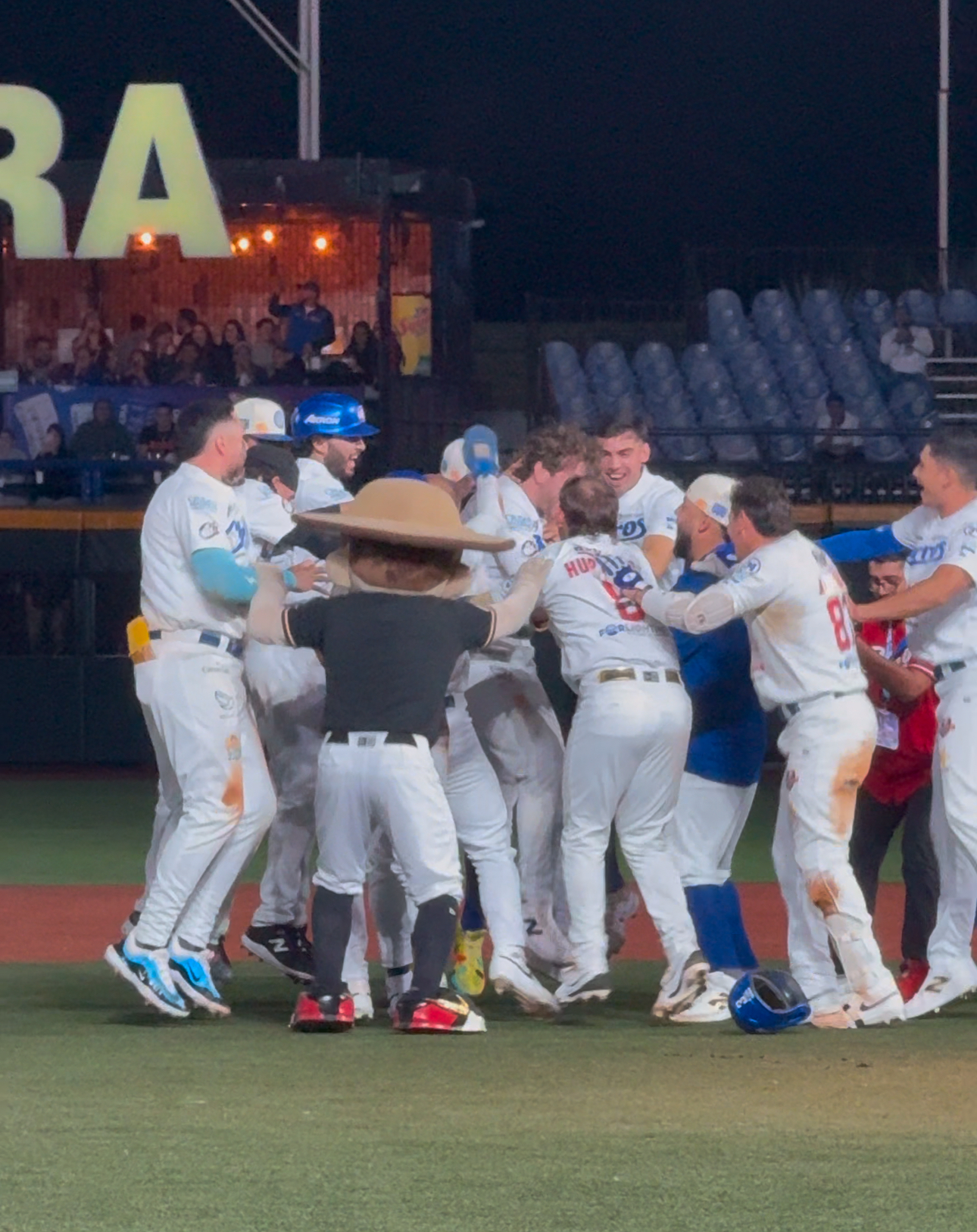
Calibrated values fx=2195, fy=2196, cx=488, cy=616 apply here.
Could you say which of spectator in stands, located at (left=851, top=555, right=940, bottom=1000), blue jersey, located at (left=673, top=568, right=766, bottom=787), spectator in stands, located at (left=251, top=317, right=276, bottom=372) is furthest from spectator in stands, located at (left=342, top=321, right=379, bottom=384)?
blue jersey, located at (left=673, top=568, right=766, bottom=787)

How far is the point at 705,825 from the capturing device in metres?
7.21

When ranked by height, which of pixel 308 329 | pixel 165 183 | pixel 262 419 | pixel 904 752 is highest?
pixel 165 183

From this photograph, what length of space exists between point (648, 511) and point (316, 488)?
1.25 m

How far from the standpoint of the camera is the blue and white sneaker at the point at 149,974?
269 inches

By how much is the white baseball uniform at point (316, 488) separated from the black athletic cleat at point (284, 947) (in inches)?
57.5

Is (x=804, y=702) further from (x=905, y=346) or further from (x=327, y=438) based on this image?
(x=905, y=346)

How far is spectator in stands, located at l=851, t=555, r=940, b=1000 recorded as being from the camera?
7461 millimetres

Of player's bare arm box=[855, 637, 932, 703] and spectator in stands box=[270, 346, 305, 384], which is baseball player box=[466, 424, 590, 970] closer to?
player's bare arm box=[855, 637, 932, 703]

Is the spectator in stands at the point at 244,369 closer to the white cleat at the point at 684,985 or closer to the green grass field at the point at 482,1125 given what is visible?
the green grass field at the point at 482,1125

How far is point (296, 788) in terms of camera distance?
7602 millimetres

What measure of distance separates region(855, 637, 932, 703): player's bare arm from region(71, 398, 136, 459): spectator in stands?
1127cm

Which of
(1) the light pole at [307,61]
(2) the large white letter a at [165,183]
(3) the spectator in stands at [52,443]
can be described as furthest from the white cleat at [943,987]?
(1) the light pole at [307,61]

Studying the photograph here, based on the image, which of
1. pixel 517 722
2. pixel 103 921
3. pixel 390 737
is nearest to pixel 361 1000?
pixel 390 737

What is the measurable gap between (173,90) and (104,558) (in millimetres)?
3972
